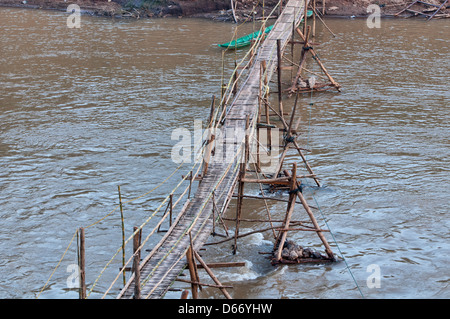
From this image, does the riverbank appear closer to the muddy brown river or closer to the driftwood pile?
the muddy brown river

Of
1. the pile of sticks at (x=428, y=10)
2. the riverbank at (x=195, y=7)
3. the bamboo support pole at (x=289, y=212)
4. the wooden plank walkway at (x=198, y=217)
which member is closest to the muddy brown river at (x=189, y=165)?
the bamboo support pole at (x=289, y=212)

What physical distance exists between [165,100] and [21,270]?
479 inches

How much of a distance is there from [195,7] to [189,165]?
24322 millimetres

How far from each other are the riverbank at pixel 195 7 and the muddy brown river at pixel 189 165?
4.02 meters

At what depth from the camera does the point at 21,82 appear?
26391mm

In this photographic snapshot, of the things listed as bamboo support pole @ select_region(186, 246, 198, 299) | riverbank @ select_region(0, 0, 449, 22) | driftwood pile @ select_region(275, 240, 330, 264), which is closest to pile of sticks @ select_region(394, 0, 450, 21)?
riverbank @ select_region(0, 0, 449, 22)

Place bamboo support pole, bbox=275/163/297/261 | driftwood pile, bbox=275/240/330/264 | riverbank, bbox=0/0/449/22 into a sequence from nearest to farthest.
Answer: bamboo support pole, bbox=275/163/297/261, driftwood pile, bbox=275/240/330/264, riverbank, bbox=0/0/449/22

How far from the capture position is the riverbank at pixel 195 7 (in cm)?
3822

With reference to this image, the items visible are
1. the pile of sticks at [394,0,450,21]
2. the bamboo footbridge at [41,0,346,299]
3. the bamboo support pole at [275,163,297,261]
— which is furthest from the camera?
the pile of sticks at [394,0,450,21]

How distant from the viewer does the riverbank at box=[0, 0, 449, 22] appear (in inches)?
1505

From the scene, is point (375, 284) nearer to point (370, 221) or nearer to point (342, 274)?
point (342, 274)

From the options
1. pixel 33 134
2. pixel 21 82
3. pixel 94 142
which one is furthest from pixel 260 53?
pixel 21 82

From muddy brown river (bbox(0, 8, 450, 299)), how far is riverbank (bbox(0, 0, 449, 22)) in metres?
4.02

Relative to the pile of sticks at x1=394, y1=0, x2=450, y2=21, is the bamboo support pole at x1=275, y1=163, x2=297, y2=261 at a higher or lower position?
lower
